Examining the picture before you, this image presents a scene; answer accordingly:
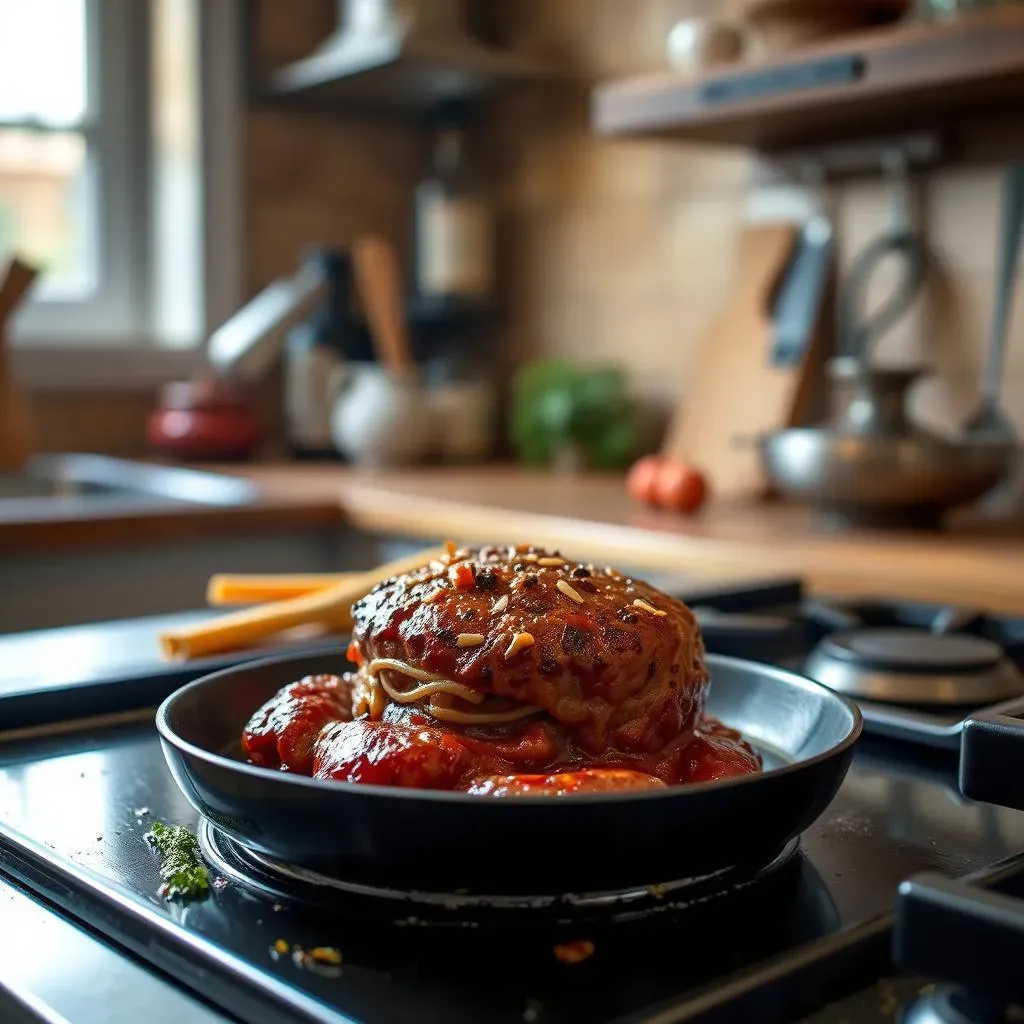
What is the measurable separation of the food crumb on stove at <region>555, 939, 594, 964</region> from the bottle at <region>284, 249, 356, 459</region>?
2.46 meters

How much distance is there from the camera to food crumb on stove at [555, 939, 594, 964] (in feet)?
1.48

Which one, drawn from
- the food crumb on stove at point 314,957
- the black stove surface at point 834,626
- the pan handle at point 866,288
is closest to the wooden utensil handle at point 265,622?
the black stove surface at point 834,626

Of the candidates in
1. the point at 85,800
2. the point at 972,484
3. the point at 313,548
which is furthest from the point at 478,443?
the point at 85,800

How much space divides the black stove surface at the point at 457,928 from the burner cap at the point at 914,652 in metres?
0.20

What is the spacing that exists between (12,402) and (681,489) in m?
1.38

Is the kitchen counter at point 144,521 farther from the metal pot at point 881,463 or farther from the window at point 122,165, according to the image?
the window at point 122,165

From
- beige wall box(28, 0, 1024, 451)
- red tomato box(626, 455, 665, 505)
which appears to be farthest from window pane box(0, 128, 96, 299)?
red tomato box(626, 455, 665, 505)

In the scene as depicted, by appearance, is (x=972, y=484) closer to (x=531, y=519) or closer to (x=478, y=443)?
(x=531, y=519)

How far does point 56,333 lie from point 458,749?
→ 266cm

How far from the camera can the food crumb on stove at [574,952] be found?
17.8 inches

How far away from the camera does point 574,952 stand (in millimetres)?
454

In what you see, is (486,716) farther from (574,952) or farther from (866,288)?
(866,288)

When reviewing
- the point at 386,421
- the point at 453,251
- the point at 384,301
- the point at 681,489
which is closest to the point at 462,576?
the point at 681,489

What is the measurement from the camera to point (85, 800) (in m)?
0.63
